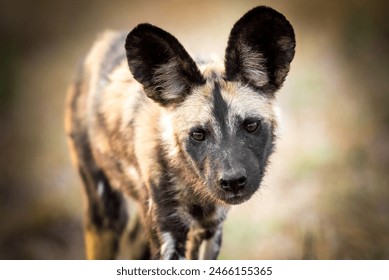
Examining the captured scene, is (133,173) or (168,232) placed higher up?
(133,173)

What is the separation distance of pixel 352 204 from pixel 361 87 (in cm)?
82

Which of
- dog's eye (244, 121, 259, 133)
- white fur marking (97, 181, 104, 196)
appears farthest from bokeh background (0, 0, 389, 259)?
dog's eye (244, 121, 259, 133)

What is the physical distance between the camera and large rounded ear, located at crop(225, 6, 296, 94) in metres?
3.23

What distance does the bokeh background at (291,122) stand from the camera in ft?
14.3

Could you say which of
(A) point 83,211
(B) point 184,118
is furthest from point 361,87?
(A) point 83,211

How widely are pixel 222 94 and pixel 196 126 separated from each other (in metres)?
0.21

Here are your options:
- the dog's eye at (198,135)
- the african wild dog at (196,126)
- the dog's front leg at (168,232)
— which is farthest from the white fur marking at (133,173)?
the dog's eye at (198,135)

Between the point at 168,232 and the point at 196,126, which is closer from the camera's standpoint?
the point at 196,126

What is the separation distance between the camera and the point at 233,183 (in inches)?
121

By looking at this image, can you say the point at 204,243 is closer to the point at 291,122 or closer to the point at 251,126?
the point at 251,126

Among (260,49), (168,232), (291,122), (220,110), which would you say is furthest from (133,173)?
(291,122)
